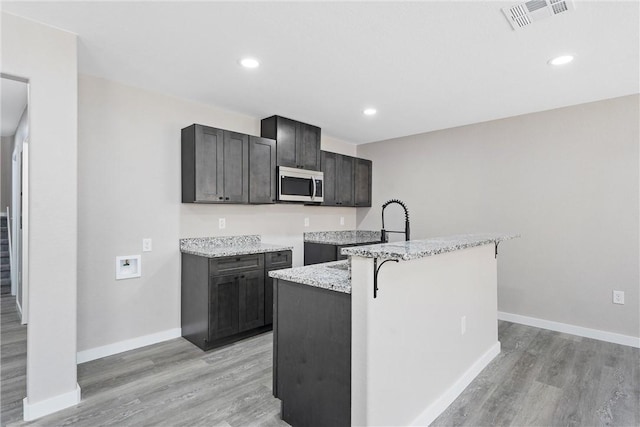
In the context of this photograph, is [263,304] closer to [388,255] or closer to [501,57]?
[388,255]

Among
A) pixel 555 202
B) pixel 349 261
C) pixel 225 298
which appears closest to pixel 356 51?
pixel 349 261

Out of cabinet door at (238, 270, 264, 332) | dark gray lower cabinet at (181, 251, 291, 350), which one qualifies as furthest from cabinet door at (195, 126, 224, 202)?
cabinet door at (238, 270, 264, 332)

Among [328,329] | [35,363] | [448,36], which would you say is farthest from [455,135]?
[35,363]

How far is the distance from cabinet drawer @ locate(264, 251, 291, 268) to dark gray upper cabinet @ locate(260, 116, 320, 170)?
110cm

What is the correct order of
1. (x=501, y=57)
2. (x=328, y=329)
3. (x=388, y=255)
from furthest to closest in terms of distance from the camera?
(x=501, y=57), (x=328, y=329), (x=388, y=255)

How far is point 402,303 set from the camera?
71.4 inches

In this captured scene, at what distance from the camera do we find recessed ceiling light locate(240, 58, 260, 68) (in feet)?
8.40

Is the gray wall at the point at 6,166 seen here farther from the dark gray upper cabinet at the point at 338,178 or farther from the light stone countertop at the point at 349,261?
the light stone countertop at the point at 349,261

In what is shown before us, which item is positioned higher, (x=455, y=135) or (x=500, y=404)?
(x=455, y=135)

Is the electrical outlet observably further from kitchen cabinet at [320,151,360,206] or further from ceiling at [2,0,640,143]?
kitchen cabinet at [320,151,360,206]

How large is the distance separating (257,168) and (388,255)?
8.46 feet

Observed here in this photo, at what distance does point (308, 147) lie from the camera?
A: 14.3 ft

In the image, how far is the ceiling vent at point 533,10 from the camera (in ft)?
6.09

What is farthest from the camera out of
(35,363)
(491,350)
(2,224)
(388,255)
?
(2,224)
